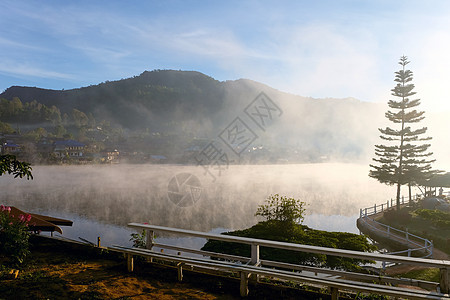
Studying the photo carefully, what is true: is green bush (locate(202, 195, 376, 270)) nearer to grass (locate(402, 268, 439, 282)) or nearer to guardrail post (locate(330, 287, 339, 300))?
grass (locate(402, 268, 439, 282))

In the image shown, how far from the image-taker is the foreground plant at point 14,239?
6305 millimetres

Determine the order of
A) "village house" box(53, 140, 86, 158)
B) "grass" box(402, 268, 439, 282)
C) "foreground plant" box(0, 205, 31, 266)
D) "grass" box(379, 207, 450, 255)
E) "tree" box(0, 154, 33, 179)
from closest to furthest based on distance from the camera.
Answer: "foreground plant" box(0, 205, 31, 266) < "tree" box(0, 154, 33, 179) < "grass" box(402, 268, 439, 282) < "grass" box(379, 207, 450, 255) < "village house" box(53, 140, 86, 158)

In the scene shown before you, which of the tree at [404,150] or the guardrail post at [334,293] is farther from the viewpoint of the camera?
the tree at [404,150]

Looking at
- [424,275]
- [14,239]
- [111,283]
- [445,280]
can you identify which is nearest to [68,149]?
[14,239]

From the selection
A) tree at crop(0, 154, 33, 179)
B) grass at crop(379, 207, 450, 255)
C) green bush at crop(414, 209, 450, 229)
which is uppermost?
tree at crop(0, 154, 33, 179)

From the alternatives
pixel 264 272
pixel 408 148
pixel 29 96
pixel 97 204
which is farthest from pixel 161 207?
pixel 29 96

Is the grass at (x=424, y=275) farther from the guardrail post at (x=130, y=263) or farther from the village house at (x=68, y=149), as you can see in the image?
the village house at (x=68, y=149)

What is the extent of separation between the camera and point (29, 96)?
19438cm

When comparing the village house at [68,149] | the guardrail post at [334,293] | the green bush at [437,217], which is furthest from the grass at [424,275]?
the village house at [68,149]

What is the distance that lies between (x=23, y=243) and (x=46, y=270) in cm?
98

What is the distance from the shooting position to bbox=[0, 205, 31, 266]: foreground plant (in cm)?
630

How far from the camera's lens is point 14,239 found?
6.35 m

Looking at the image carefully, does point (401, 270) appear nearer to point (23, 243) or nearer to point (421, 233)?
point (421, 233)

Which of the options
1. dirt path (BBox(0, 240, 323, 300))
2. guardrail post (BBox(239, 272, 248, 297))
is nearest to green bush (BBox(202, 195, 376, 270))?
dirt path (BBox(0, 240, 323, 300))
